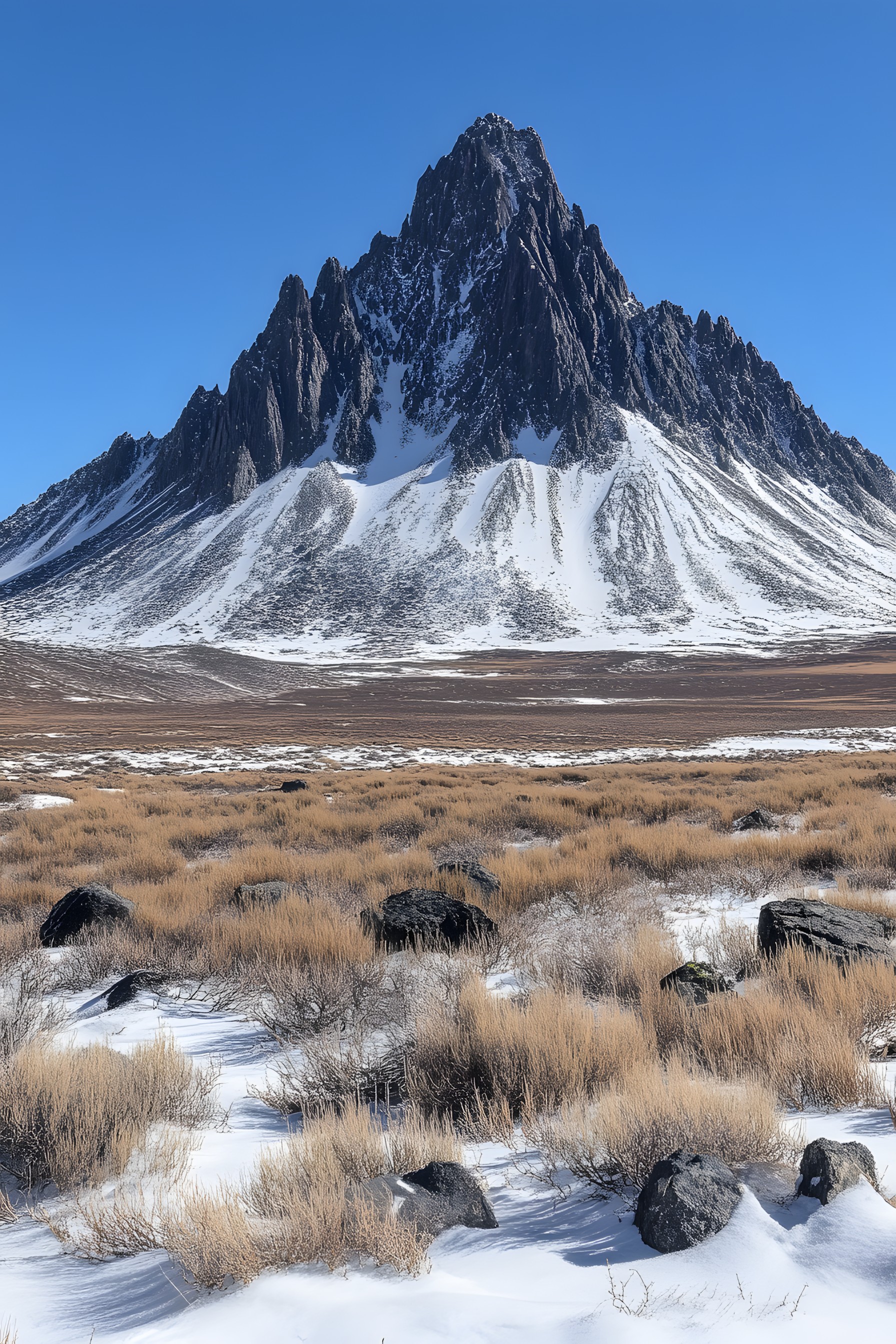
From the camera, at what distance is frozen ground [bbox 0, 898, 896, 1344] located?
5.78 feet

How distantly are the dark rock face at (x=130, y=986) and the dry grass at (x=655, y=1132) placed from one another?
3095 millimetres

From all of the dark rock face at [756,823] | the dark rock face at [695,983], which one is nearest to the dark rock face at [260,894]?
the dark rock face at [695,983]

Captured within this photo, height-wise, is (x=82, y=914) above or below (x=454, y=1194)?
below

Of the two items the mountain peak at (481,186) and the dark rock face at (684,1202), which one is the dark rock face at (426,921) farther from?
the mountain peak at (481,186)

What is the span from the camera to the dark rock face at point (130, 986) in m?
4.61

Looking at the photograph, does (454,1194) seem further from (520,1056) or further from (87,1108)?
(87,1108)

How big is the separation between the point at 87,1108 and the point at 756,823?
387 inches

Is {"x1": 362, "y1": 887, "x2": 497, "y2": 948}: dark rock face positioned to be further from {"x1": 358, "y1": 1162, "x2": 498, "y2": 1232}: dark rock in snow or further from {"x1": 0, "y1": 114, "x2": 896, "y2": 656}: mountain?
{"x1": 0, "y1": 114, "x2": 896, "y2": 656}: mountain

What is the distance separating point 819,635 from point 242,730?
6998 cm

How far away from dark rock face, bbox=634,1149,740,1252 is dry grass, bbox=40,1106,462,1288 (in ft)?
2.24

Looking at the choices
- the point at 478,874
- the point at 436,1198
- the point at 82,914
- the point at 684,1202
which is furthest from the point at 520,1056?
the point at 82,914

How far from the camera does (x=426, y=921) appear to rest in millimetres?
5559

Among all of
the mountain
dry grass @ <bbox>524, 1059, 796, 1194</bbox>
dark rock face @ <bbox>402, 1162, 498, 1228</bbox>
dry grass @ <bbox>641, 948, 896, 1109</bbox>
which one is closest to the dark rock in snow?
dark rock face @ <bbox>402, 1162, 498, 1228</bbox>

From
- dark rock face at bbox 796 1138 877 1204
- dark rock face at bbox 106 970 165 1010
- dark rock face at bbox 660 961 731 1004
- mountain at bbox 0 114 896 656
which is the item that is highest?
Result: mountain at bbox 0 114 896 656
